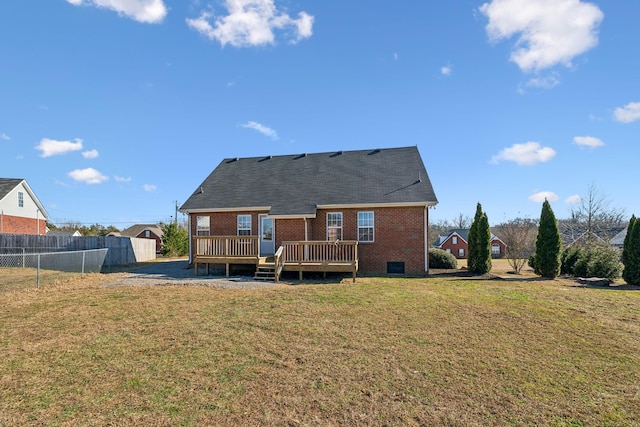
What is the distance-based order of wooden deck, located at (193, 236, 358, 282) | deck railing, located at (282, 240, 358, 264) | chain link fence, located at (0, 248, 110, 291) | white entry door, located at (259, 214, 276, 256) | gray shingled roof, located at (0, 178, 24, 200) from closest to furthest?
chain link fence, located at (0, 248, 110, 291), wooden deck, located at (193, 236, 358, 282), deck railing, located at (282, 240, 358, 264), white entry door, located at (259, 214, 276, 256), gray shingled roof, located at (0, 178, 24, 200)

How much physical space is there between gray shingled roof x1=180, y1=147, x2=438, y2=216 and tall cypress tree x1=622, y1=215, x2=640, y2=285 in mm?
8560

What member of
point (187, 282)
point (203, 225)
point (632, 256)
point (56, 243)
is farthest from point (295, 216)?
point (56, 243)

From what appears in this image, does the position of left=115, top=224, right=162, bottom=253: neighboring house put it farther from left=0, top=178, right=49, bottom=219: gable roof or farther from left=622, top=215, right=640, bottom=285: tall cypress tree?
left=622, top=215, right=640, bottom=285: tall cypress tree

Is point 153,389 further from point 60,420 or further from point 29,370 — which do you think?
point 29,370

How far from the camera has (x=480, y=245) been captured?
17781mm

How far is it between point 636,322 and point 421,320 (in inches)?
188

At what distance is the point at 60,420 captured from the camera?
3838 millimetres

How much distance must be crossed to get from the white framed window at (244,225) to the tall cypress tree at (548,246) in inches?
561

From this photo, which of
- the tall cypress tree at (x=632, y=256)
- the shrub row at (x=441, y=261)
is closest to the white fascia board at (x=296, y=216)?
the shrub row at (x=441, y=261)

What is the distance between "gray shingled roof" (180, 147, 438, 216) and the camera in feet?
55.9

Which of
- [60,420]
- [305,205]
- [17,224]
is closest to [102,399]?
[60,420]

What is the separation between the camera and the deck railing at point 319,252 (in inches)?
571

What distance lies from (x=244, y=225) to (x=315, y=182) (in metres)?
4.34

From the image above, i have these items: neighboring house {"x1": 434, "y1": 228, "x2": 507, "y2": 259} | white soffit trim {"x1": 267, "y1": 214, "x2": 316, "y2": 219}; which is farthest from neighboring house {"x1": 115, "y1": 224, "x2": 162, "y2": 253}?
neighboring house {"x1": 434, "y1": 228, "x2": 507, "y2": 259}
